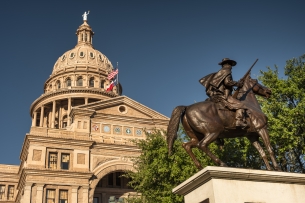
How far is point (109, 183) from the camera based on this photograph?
51219 mm

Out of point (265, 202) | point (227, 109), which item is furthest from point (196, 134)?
point (265, 202)

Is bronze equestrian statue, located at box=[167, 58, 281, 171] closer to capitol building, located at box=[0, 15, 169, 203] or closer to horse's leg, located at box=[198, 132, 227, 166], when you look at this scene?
horse's leg, located at box=[198, 132, 227, 166]

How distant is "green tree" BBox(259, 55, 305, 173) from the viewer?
23.7m

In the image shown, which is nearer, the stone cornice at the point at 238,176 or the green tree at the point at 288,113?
the stone cornice at the point at 238,176

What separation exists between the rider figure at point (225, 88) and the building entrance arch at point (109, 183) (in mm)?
35128

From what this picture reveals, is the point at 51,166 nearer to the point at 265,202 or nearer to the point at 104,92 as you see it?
the point at 104,92

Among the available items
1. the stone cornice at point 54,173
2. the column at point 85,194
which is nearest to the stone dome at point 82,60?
the stone cornice at point 54,173

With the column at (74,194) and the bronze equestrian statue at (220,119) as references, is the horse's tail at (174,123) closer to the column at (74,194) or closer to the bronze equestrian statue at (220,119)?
the bronze equestrian statue at (220,119)

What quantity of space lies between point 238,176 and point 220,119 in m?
1.85

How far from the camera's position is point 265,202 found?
940cm

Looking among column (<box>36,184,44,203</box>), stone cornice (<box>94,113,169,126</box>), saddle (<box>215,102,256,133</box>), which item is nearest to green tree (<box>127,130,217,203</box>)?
saddle (<box>215,102,256,133</box>)

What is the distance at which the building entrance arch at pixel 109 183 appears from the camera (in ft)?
150

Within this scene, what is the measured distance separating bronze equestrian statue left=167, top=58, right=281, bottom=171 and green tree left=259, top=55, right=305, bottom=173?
13.2m

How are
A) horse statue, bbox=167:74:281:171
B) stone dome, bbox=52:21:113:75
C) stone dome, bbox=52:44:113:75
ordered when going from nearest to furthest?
horse statue, bbox=167:74:281:171 → stone dome, bbox=52:21:113:75 → stone dome, bbox=52:44:113:75
